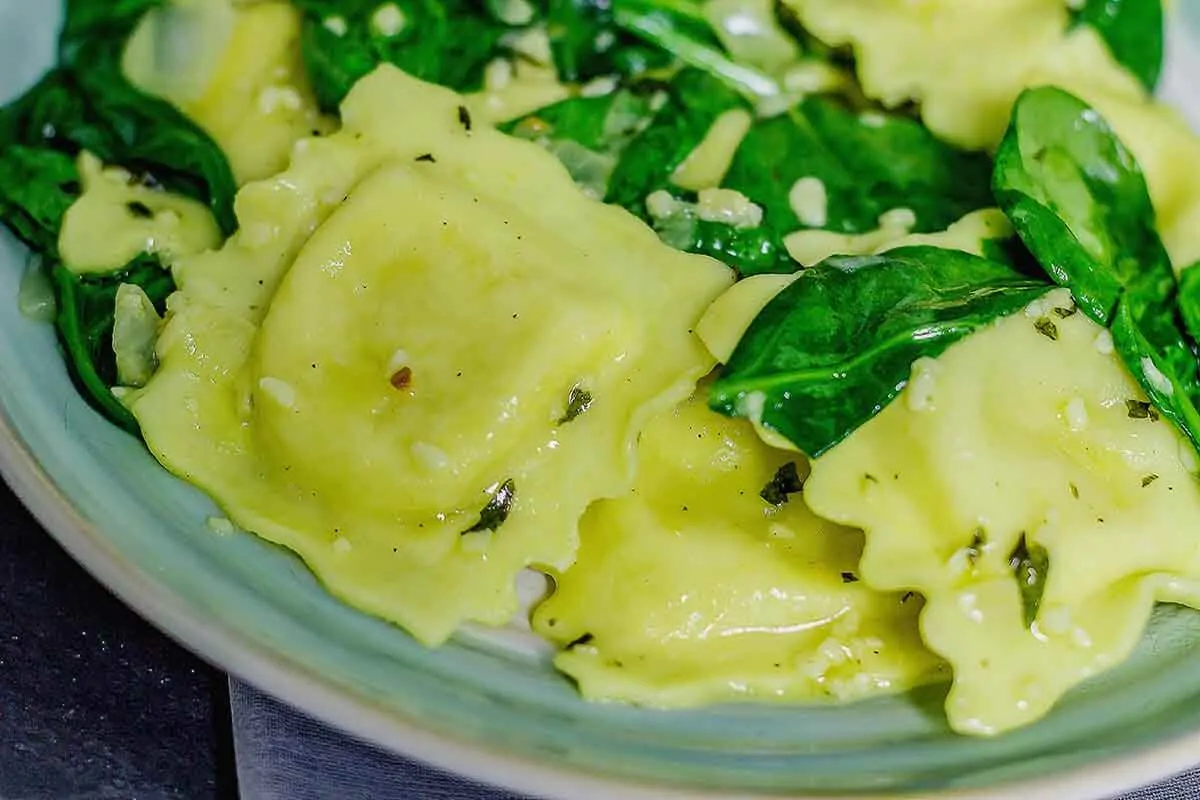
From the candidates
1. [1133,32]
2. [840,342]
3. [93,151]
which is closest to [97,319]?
[93,151]

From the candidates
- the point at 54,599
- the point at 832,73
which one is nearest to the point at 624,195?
the point at 832,73

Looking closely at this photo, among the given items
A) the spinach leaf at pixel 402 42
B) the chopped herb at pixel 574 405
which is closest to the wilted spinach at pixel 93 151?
the spinach leaf at pixel 402 42

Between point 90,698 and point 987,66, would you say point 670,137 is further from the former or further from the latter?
point 90,698

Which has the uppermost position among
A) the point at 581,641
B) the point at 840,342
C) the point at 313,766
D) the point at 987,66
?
the point at 987,66

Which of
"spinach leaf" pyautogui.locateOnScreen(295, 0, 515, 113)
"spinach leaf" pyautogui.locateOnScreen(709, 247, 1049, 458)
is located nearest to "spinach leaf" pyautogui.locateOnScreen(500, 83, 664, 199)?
"spinach leaf" pyautogui.locateOnScreen(295, 0, 515, 113)

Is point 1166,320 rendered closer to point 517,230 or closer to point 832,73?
point 832,73

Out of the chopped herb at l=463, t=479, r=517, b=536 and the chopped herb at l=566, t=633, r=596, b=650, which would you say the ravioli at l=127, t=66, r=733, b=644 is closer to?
the chopped herb at l=463, t=479, r=517, b=536
